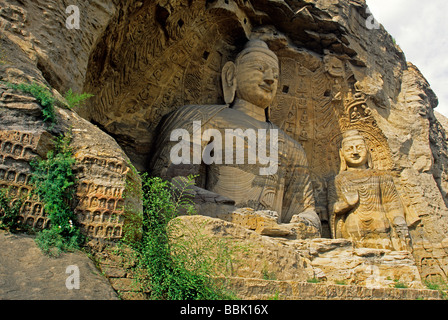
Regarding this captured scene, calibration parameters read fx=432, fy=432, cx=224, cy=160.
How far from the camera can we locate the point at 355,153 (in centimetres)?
775

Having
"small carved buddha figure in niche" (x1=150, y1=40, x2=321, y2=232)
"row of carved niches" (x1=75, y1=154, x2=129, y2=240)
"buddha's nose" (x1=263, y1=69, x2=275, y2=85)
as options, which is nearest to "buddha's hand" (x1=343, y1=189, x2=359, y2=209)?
"small carved buddha figure in niche" (x1=150, y1=40, x2=321, y2=232)

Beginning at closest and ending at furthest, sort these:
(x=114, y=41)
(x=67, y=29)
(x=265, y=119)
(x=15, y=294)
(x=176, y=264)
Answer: (x=15, y=294), (x=176, y=264), (x=67, y=29), (x=114, y=41), (x=265, y=119)

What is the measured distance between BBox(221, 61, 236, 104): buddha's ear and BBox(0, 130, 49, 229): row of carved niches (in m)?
4.83

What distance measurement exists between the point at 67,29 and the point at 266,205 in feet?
12.1

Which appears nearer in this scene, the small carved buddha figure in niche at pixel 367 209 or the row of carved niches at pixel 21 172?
the row of carved niches at pixel 21 172

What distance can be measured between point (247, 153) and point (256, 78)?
1498 mm

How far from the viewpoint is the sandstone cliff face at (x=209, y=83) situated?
328 centimetres

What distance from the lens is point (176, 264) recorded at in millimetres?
2967

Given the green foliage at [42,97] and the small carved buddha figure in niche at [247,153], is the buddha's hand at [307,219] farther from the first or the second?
the green foliage at [42,97]

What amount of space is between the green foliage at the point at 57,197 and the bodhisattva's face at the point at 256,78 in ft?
15.6

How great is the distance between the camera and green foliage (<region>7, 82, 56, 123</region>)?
10.6 feet

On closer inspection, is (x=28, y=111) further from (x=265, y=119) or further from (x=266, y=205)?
(x=265, y=119)

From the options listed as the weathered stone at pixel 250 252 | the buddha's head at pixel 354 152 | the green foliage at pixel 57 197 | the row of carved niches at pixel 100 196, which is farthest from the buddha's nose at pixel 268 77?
the green foliage at pixel 57 197
